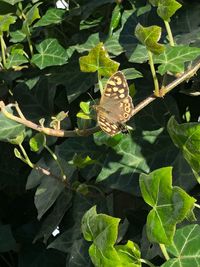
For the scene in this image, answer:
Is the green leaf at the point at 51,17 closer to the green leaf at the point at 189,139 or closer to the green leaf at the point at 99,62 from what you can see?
the green leaf at the point at 99,62

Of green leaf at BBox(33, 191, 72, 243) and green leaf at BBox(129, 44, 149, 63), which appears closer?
green leaf at BBox(129, 44, 149, 63)

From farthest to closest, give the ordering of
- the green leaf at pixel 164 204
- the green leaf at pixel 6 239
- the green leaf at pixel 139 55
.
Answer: the green leaf at pixel 6 239 → the green leaf at pixel 139 55 → the green leaf at pixel 164 204

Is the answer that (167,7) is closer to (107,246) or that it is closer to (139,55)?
(139,55)

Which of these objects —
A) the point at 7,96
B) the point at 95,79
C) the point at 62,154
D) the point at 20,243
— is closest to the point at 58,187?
the point at 62,154

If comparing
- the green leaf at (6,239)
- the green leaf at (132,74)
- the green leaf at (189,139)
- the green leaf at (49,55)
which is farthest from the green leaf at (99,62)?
the green leaf at (6,239)

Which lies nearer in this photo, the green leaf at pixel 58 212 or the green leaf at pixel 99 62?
the green leaf at pixel 99 62

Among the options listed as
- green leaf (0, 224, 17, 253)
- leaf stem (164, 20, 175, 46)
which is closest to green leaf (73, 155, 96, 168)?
leaf stem (164, 20, 175, 46)

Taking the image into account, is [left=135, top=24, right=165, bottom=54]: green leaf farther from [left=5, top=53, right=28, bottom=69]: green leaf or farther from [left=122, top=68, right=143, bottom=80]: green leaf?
[left=5, top=53, right=28, bottom=69]: green leaf
